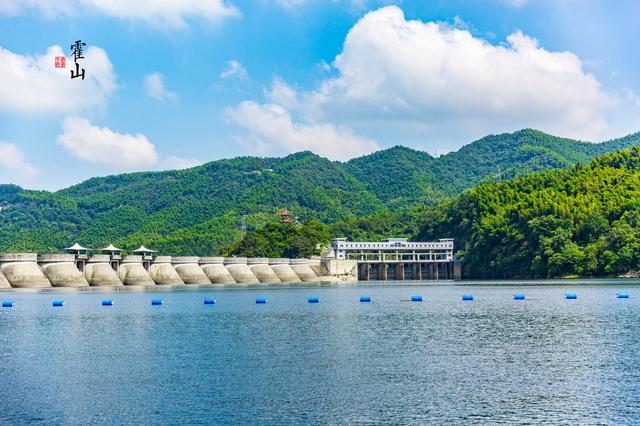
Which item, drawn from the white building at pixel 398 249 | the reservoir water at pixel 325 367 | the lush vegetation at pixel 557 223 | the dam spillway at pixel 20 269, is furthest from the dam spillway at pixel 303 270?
the reservoir water at pixel 325 367

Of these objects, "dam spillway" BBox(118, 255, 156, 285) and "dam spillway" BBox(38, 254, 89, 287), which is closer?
"dam spillway" BBox(38, 254, 89, 287)

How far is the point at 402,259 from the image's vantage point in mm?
186500

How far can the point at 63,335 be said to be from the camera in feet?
168

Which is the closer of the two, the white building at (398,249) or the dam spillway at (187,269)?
the dam spillway at (187,269)

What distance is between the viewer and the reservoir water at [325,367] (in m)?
28.0

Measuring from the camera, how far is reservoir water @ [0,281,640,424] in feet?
91.9

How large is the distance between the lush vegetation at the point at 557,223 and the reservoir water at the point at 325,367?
70406 mm

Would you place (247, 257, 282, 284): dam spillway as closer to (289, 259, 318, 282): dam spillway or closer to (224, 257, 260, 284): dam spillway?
(224, 257, 260, 284): dam spillway

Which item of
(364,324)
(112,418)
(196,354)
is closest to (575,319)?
(364,324)

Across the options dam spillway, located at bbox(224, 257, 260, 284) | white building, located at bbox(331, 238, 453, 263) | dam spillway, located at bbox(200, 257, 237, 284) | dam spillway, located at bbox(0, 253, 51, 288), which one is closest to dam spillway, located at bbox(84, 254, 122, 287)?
dam spillway, located at bbox(0, 253, 51, 288)

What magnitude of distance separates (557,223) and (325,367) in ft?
370

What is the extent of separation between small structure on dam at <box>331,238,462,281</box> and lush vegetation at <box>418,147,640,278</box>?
5022mm

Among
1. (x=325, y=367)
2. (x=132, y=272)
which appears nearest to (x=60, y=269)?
(x=132, y=272)

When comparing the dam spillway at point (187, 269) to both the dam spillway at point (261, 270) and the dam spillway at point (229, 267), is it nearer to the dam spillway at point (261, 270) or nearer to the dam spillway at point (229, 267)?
the dam spillway at point (229, 267)
